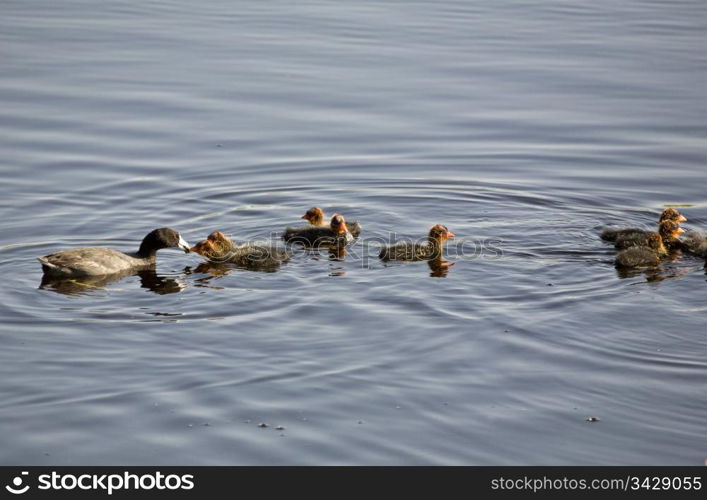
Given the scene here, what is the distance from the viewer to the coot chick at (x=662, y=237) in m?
11.8

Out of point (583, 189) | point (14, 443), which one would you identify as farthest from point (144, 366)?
point (583, 189)

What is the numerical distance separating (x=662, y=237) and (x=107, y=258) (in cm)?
592

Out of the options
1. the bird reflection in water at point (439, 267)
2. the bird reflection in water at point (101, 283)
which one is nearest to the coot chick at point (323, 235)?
the bird reflection in water at point (439, 267)

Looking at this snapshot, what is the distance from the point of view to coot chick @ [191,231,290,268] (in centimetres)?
1159

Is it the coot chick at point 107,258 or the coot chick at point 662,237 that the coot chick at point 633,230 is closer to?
the coot chick at point 662,237

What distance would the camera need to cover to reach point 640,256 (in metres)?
11.5

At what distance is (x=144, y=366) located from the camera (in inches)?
348

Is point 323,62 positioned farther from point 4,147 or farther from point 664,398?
point 664,398

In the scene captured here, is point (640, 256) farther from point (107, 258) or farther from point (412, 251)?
point (107, 258)

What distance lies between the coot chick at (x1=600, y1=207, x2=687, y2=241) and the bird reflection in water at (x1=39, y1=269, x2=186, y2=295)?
461 cm

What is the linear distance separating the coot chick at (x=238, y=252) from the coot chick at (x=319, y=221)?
1.05m
